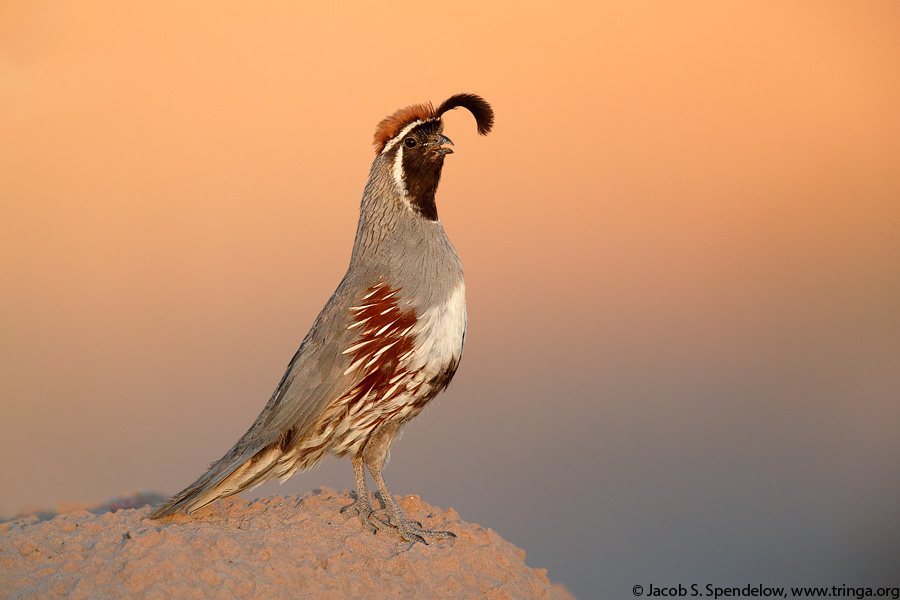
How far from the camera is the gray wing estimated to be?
19.8 ft

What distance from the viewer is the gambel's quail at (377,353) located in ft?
19.6

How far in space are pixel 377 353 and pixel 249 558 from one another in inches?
64.6

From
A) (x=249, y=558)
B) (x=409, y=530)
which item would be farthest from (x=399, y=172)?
(x=249, y=558)

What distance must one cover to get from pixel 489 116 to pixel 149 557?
4.40 meters

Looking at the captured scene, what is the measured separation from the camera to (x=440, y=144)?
649 centimetres

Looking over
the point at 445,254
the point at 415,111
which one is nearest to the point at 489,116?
the point at 415,111

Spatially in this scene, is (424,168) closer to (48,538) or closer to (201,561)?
(201,561)

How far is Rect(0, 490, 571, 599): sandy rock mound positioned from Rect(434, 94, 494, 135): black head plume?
11.2ft

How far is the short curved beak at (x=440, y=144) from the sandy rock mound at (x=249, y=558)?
9.71ft

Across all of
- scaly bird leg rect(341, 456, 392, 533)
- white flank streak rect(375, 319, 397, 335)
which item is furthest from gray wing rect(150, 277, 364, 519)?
scaly bird leg rect(341, 456, 392, 533)

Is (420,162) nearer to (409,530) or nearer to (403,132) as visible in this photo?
(403,132)

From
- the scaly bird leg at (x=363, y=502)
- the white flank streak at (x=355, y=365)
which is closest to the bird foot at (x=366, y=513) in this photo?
the scaly bird leg at (x=363, y=502)

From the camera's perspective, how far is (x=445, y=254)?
636 cm

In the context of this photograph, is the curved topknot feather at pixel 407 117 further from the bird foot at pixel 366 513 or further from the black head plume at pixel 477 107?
the bird foot at pixel 366 513
